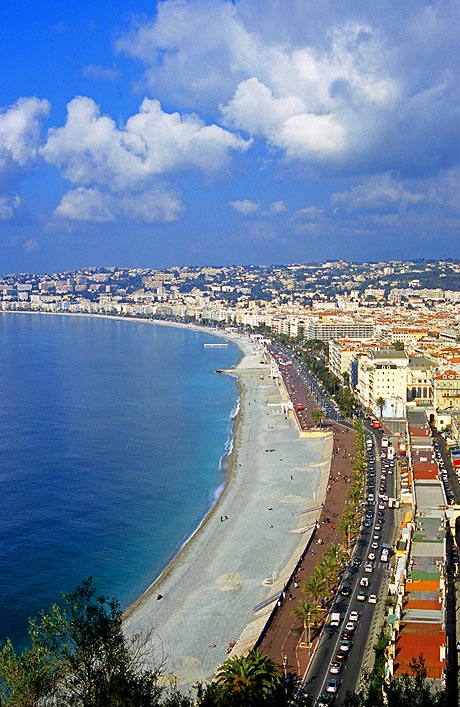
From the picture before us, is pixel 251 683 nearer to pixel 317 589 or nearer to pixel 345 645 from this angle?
pixel 345 645

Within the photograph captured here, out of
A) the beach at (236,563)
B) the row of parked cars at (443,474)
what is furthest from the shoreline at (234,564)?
the row of parked cars at (443,474)

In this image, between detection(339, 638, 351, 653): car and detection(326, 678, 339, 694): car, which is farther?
detection(339, 638, 351, 653): car

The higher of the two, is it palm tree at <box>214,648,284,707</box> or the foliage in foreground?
the foliage in foreground

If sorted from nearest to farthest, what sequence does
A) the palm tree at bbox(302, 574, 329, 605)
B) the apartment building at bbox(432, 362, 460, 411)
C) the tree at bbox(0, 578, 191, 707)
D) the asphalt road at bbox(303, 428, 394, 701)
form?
the tree at bbox(0, 578, 191, 707)
the asphalt road at bbox(303, 428, 394, 701)
the palm tree at bbox(302, 574, 329, 605)
the apartment building at bbox(432, 362, 460, 411)

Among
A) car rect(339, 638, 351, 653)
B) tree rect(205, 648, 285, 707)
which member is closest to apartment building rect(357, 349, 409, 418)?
car rect(339, 638, 351, 653)

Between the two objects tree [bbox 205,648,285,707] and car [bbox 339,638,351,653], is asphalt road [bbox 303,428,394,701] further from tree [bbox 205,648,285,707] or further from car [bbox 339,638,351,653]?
tree [bbox 205,648,285,707]
